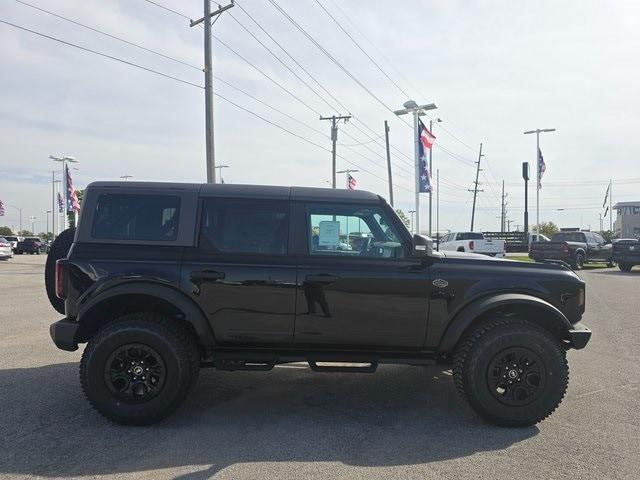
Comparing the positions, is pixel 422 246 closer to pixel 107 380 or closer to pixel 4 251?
pixel 107 380

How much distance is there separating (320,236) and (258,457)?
185 centimetres

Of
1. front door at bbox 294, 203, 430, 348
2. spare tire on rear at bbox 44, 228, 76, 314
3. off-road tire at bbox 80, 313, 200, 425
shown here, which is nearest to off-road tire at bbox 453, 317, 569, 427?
front door at bbox 294, 203, 430, 348

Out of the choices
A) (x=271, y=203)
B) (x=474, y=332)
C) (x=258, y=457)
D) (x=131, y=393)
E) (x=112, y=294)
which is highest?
(x=271, y=203)

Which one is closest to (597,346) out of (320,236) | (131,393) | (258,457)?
(320,236)

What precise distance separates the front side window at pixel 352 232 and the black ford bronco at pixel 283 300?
0.01 meters

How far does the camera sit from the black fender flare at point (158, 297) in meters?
4.39

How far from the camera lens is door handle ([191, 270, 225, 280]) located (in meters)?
4.45

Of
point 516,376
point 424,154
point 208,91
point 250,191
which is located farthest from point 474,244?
point 250,191

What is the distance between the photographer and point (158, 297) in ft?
14.4

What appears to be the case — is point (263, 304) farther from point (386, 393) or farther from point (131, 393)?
point (386, 393)

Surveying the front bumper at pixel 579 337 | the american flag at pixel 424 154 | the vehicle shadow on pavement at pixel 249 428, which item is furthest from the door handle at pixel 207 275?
the american flag at pixel 424 154

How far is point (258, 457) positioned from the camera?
380 cm

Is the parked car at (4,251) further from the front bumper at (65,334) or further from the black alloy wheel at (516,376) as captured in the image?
the black alloy wheel at (516,376)

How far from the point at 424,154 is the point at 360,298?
19.2 metres
